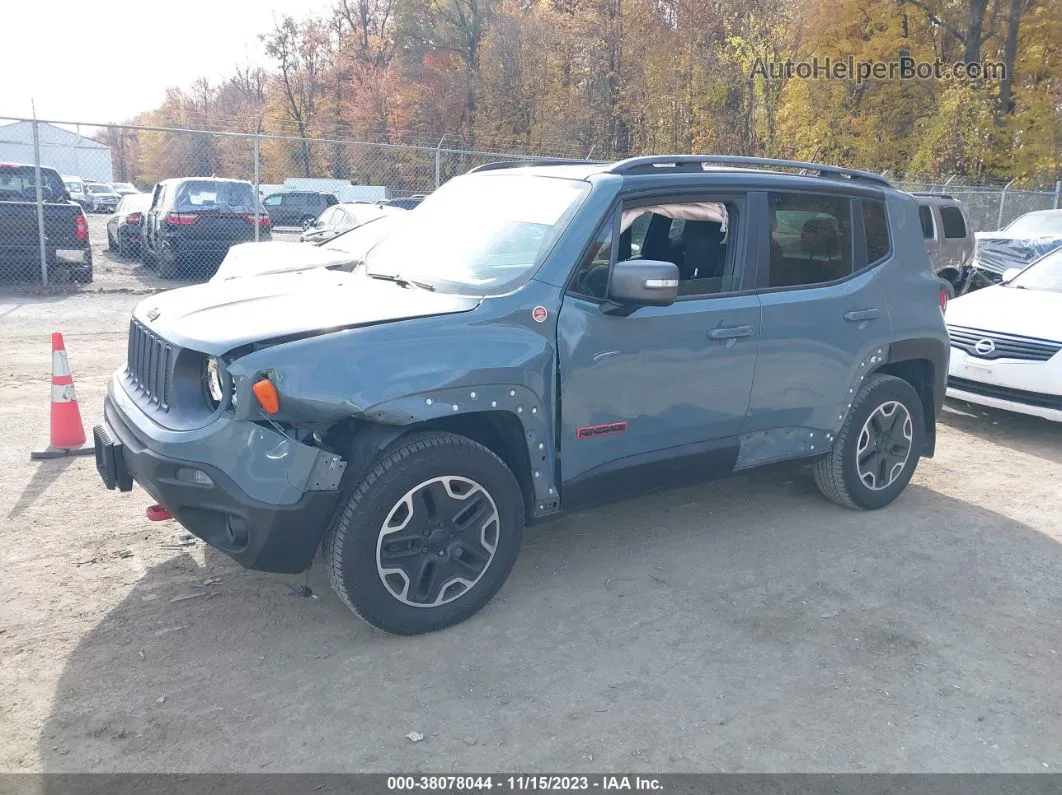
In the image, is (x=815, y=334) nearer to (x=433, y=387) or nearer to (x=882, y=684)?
(x=882, y=684)

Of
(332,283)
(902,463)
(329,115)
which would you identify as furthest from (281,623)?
(329,115)

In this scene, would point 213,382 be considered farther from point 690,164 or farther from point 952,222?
point 952,222

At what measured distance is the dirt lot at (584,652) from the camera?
2.96m

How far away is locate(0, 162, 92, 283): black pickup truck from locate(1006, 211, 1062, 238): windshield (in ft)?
50.4

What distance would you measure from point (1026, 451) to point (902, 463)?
7.21ft

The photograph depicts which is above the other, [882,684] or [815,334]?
[815,334]

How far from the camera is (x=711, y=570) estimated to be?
440 centimetres

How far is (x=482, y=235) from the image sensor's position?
4.20 meters

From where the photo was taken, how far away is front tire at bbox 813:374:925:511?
5023 millimetres

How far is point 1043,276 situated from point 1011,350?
162cm

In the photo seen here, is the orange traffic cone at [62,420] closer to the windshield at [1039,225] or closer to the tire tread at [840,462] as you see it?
the tire tread at [840,462]

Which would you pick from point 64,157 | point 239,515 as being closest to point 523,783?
point 239,515

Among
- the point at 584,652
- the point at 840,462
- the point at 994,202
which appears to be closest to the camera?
the point at 584,652

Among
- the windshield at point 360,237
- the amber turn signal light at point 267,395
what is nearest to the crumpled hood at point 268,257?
the windshield at point 360,237
